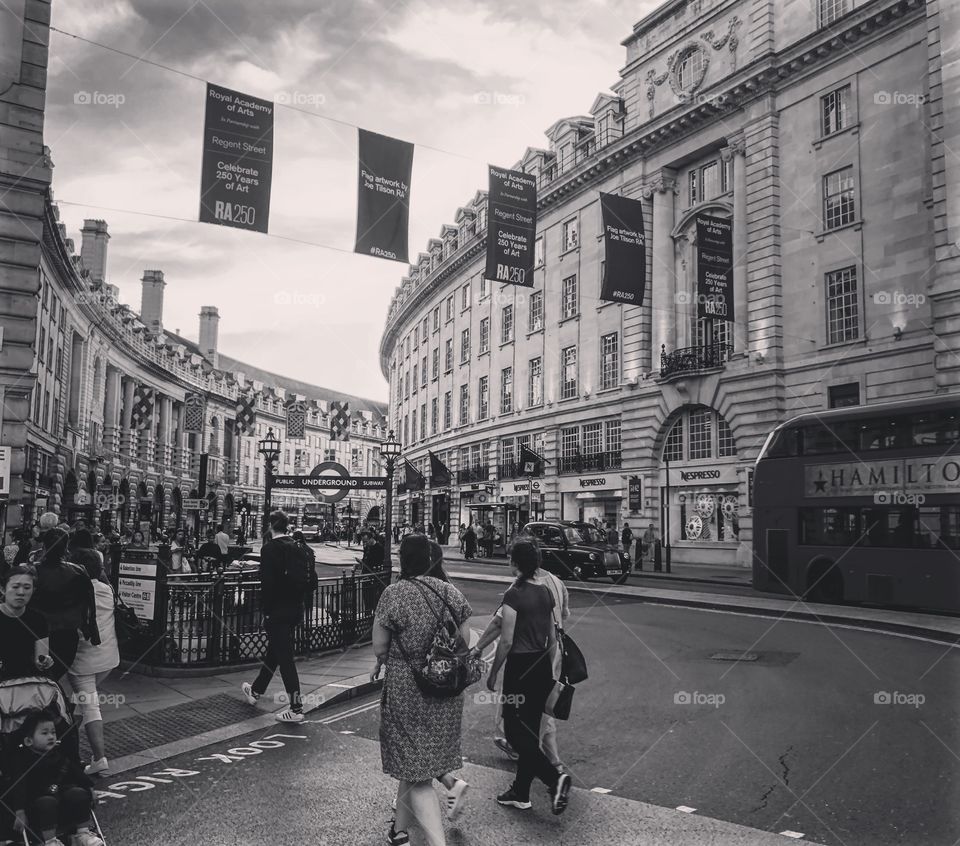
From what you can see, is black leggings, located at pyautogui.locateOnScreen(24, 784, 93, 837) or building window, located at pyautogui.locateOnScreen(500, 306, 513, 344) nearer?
black leggings, located at pyautogui.locateOnScreen(24, 784, 93, 837)

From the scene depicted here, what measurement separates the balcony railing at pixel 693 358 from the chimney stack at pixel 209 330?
236ft

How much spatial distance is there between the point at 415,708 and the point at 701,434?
→ 30934 mm

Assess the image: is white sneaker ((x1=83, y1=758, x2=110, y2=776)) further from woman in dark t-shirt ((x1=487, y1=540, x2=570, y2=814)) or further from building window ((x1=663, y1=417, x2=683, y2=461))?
building window ((x1=663, y1=417, x2=683, y2=461))

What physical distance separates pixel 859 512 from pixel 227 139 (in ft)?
47.6

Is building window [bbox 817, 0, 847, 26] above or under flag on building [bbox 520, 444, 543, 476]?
above

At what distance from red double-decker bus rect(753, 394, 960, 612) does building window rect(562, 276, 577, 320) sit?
75.3 feet

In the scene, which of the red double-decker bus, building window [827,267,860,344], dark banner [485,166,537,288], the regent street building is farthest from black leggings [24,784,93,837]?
building window [827,267,860,344]

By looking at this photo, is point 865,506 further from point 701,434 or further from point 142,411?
point 142,411

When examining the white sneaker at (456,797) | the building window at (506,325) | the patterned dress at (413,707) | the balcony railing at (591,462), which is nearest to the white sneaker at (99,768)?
the white sneaker at (456,797)

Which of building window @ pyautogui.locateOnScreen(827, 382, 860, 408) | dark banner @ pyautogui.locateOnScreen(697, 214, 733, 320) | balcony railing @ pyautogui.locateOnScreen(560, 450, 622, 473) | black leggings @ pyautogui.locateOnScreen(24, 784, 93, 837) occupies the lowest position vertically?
black leggings @ pyautogui.locateOnScreen(24, 784, 93, 837)

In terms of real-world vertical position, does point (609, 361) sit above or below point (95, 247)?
below

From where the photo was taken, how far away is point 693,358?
1328 inches

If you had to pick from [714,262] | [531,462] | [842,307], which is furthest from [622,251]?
[531,462]

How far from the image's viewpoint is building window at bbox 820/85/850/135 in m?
29.2
